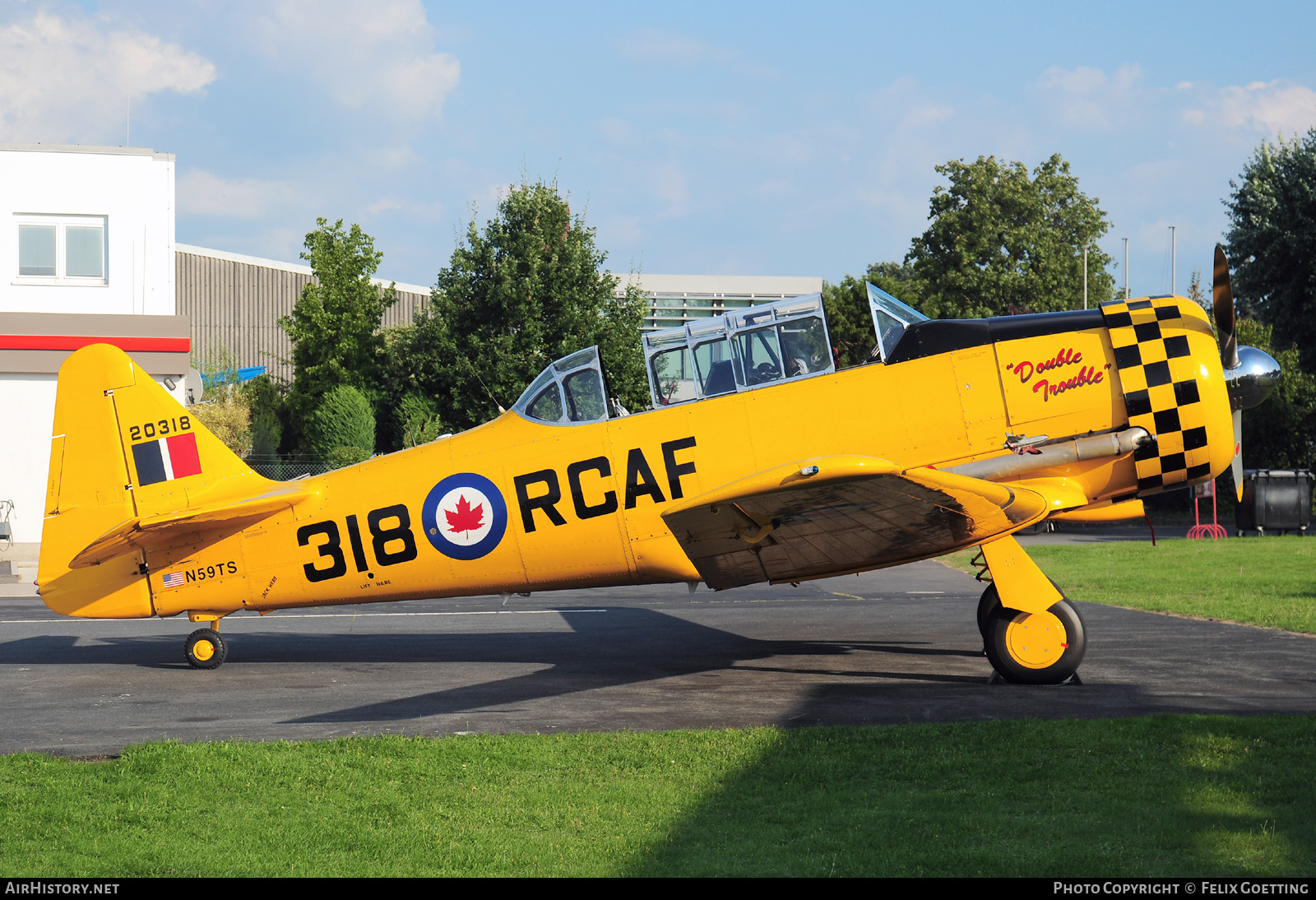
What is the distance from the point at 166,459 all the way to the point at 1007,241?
125 ft

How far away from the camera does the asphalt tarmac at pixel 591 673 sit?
7.43 meters

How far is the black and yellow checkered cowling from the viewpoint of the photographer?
8.05m

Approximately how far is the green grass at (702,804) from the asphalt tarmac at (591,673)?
81cm

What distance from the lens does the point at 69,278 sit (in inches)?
917

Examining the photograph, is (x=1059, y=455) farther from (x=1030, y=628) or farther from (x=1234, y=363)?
(x=1234, y=363)

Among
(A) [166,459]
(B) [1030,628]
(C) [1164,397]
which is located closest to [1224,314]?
(C) [1164,397]

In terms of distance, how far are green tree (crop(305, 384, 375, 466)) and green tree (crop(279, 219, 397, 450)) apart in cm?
296

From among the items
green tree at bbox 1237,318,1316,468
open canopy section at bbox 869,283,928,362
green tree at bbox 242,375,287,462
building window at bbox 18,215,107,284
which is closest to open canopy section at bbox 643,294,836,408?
open canopy section at bbox 869,283,928,362

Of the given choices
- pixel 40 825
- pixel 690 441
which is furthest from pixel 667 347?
pixel 40 825

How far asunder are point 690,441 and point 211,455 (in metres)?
4.89

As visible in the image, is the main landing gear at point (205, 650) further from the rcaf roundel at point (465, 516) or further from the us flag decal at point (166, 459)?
the rcaf roundel at point (465, 516)

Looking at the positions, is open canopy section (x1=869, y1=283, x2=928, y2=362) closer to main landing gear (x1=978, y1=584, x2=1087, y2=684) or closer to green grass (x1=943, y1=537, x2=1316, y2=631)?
main landing gear (x1=978, y1=584, x2=1087, y2=684)

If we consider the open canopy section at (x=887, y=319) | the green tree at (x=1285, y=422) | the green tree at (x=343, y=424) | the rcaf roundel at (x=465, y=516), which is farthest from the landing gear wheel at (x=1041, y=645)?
the green tree at (x=1285, y=422)

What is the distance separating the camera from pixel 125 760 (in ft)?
20.7
